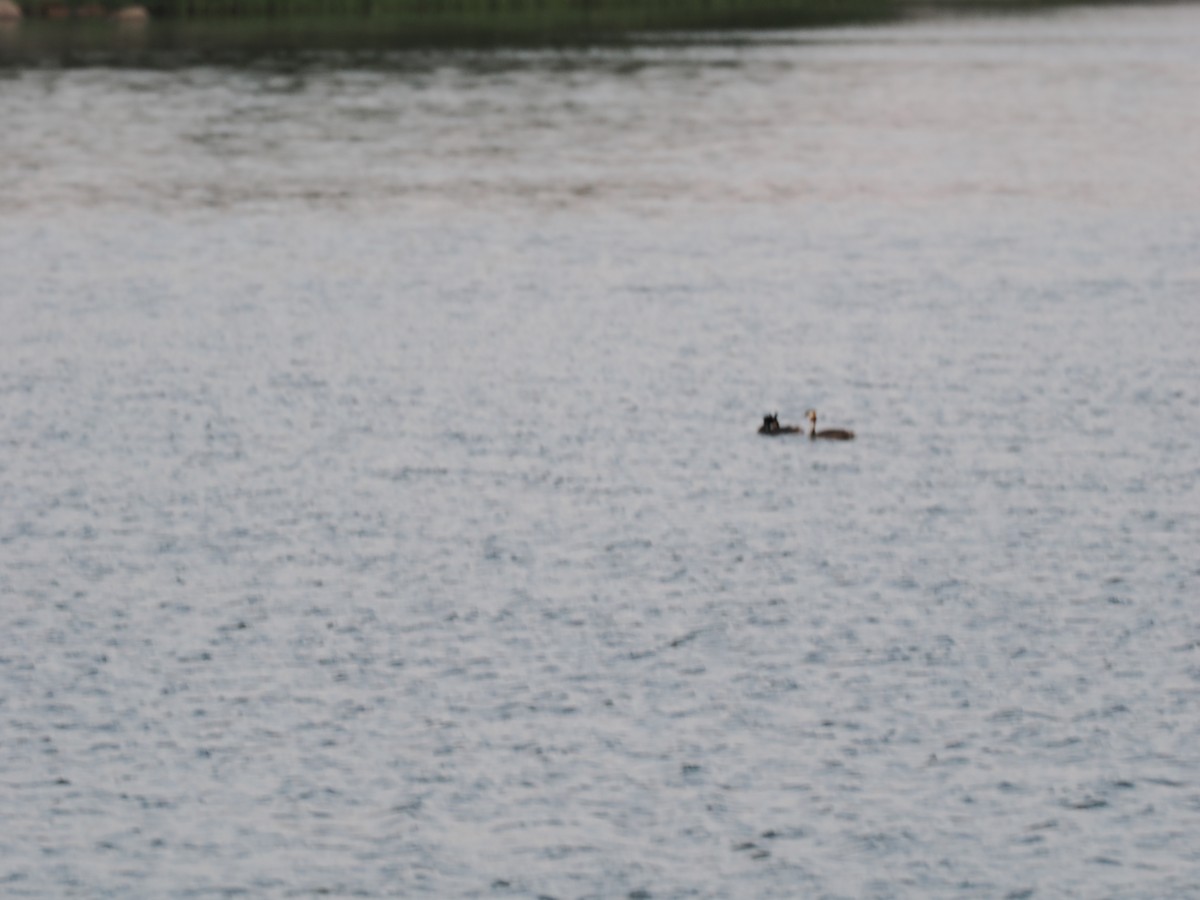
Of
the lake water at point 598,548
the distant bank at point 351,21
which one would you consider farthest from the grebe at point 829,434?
the distant bank at point 351,21

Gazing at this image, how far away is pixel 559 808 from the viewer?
8375 millimetres

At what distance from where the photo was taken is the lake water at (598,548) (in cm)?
819

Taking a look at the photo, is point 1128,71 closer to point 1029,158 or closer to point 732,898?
point 1029,158

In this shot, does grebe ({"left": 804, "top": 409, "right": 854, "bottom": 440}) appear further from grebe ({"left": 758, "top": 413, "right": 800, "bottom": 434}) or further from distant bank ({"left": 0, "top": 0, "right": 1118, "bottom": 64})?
distant bank ({"left": 0, "top": 0, "right": 1118, "bottom": 64})

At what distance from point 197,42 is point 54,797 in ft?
238

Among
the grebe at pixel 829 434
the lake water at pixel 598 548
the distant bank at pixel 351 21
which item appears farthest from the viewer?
the distant bank at pixel 351 21

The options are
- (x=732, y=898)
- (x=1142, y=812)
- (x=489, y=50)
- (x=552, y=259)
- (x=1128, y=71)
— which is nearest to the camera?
(x=732, y=898)

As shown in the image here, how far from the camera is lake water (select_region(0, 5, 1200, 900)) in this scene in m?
8.19

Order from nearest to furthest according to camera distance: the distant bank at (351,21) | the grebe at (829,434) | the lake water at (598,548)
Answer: the lake water at (598,548) → the grebe at (829,434) → the distant bank at (351,21)

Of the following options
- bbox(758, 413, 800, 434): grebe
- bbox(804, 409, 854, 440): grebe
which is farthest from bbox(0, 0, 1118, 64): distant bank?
bbox(804, 409, 854, 440): grebe

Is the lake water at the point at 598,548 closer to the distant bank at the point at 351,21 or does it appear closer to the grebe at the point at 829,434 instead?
the grebe at the point at 829,434

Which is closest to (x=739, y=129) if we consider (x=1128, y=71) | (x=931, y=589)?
(x=1128, y=71)

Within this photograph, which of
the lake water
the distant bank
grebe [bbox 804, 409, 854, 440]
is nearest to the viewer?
the lake water

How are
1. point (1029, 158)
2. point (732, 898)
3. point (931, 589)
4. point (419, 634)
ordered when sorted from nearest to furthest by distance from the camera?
point (732, 898) → point (419, 634) → point (931, 589) → point (1029, 158)
